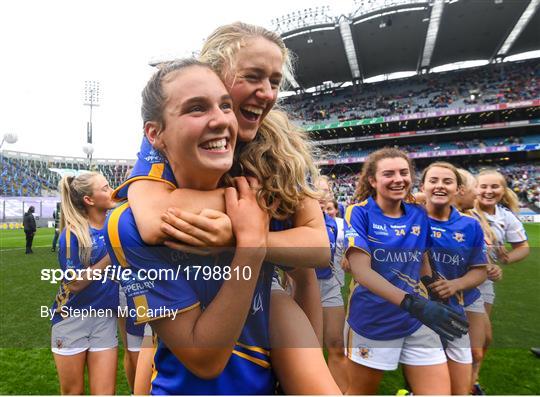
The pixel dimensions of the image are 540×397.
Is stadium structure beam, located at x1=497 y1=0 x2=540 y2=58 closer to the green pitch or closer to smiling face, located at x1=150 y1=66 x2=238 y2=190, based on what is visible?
the green pitch

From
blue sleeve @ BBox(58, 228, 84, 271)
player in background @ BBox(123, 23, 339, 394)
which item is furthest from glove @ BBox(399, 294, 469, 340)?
blue sleeve @ BBox(58, 228, 84, 271)

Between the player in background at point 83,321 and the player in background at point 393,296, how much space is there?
4.64 feet

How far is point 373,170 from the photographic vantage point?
2.21 m

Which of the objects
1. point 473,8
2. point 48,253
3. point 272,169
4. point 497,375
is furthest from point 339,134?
point 272,169

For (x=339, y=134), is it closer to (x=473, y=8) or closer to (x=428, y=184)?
(x=473, y=8)

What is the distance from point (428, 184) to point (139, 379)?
6.42ft

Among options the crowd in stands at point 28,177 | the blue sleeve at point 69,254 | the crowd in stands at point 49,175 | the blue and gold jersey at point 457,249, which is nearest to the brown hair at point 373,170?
the blue and gold jersey at point 457,249

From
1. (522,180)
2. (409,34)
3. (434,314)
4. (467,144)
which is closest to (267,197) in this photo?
(434,314)

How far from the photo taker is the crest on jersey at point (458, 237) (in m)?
2.15

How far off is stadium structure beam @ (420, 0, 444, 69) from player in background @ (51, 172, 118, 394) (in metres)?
23.0

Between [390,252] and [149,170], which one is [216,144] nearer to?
[149,170]

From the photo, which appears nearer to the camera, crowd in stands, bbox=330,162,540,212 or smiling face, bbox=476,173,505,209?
smiling face, bbox=476,173,505,209

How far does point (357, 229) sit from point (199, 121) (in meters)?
1.34

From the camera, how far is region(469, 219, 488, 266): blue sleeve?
2.11m
